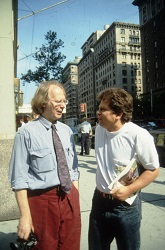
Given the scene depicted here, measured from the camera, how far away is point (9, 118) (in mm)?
4070

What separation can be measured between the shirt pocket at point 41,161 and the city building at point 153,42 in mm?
64949

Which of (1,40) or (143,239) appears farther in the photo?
(1,40)

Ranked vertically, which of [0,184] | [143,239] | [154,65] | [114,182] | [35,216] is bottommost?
[143,239]

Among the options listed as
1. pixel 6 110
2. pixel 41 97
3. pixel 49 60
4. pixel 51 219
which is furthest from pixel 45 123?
pixel 49 60

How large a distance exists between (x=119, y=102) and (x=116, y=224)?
98cm

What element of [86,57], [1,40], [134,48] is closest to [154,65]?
[134,48]

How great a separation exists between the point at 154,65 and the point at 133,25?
31.1m

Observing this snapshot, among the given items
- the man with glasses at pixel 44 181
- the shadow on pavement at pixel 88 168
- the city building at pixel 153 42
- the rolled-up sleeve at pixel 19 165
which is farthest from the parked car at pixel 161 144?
the city building at pixel 153 42

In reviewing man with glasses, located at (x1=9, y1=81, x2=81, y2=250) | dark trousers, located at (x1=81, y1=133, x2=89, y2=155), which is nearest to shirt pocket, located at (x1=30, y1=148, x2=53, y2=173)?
man with glasses, located at (x1=9, y1=81, x2=81, y2=250)

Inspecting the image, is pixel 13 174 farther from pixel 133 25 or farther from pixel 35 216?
pixel 133 25

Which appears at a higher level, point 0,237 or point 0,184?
point 0,184

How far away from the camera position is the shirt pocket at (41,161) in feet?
6.01

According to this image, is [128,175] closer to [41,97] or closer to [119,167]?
[119,167]

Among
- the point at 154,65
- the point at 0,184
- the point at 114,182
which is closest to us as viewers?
the point at 114,182
